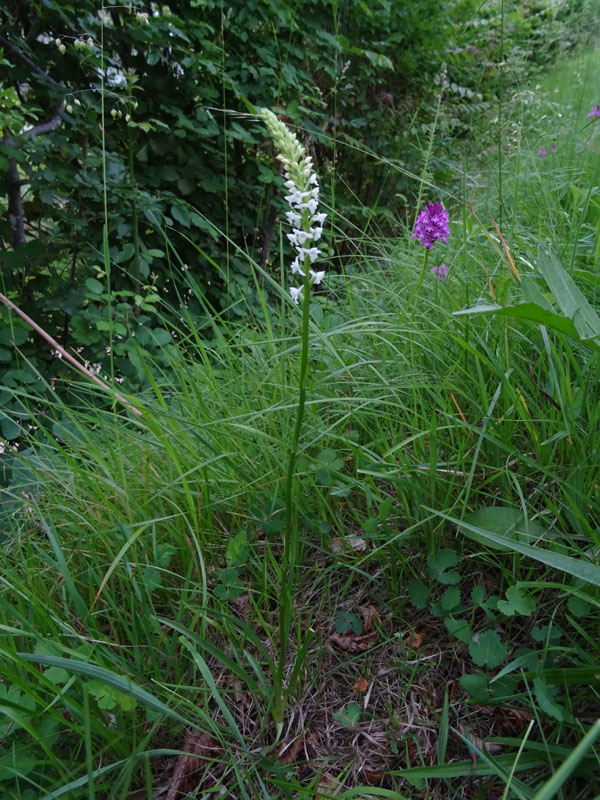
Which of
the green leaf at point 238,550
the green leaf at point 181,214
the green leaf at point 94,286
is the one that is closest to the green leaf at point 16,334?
the green leaf at point 94,286

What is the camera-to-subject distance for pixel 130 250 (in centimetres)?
246

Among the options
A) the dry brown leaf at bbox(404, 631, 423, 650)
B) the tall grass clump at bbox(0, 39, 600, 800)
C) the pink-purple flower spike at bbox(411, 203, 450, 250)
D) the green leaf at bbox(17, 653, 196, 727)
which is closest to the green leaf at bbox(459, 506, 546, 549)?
the tall grass clump at bbox(0, 39, 600, 800)

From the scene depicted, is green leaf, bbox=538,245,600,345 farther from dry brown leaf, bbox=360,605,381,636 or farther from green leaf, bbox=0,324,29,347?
green leaf, bbox=0,324,29,347

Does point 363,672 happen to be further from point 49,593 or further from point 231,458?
point 49,593

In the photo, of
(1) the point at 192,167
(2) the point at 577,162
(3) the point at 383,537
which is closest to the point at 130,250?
(1) the point at 192,167

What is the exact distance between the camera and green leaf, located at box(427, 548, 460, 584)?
0.95 meters

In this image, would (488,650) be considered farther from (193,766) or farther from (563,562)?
(193,766)

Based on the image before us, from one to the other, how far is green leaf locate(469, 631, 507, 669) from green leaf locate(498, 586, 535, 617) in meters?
0.05

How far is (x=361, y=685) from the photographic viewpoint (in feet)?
3.07

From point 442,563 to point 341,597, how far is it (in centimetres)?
23

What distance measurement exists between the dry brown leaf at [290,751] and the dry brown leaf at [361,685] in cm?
A: 13

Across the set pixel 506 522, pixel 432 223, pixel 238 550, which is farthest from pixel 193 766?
pixel 432 223

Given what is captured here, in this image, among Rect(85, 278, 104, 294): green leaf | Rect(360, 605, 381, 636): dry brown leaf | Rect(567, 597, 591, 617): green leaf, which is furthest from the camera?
Rect(85, 278, 104, 294): green leaf

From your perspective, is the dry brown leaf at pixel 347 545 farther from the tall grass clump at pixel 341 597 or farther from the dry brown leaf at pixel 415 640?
the dry brown leaf at pixel 415 640
